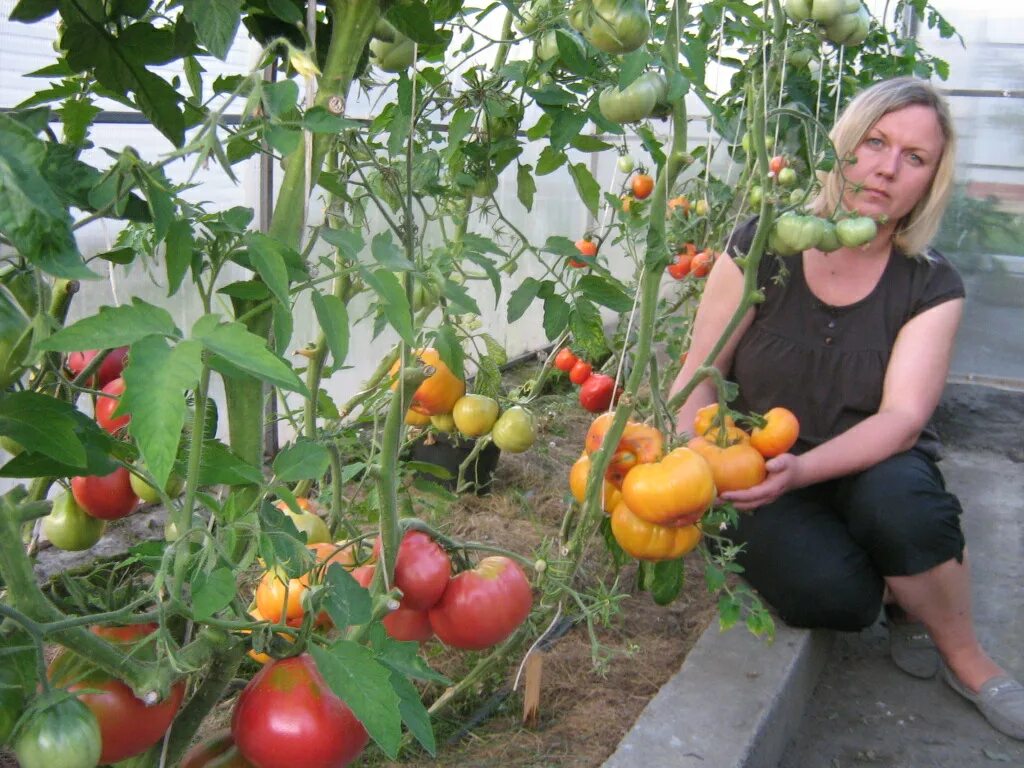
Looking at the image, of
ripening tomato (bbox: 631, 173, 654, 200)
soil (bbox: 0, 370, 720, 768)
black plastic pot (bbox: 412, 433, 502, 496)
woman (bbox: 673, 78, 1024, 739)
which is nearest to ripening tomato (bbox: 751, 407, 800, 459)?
woman (bbox: 673, 78, 1024, 739)

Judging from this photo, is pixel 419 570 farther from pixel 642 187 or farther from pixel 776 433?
pixel 642 187

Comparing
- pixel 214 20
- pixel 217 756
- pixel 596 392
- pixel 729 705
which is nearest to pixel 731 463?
pixel 729 705

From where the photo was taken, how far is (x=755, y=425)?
63.7 inches

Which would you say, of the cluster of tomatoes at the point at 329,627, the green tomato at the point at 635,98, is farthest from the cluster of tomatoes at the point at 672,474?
the green tomato at the point at 635,98

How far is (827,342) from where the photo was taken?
82.1 inches

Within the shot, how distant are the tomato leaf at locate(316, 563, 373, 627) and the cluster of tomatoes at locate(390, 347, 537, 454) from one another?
0.89 meters

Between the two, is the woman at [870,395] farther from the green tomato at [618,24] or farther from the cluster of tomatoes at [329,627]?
the green tomato at [618,24]

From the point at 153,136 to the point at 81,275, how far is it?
77.6 inches

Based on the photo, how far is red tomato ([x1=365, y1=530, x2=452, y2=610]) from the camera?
1108mm

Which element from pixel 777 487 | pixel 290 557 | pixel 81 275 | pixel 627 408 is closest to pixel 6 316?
pixel 81 275

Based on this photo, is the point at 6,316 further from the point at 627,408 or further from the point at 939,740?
the point at 939,740

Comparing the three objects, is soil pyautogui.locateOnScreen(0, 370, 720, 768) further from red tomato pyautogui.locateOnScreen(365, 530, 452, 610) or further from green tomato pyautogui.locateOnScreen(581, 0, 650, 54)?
green tomato pyautogui.locateOnScreen(581, 0, 650, 54)

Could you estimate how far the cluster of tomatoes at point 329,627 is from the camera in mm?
830

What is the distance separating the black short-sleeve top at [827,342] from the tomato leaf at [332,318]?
1.42 metres
